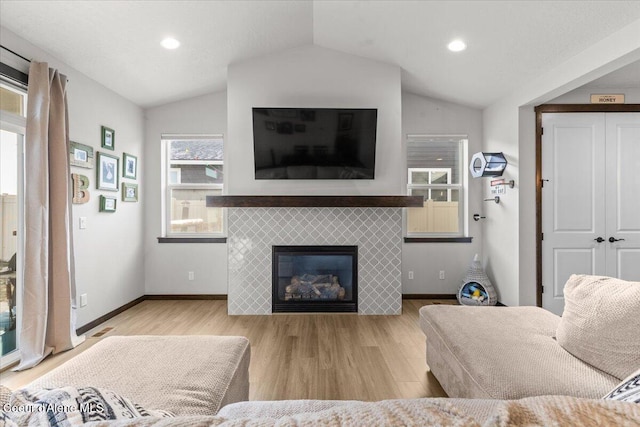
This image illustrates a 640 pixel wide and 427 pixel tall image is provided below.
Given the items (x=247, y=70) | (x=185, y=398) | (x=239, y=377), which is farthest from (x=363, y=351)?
(x=247, y=70)

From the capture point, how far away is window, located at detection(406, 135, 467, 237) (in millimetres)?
4898

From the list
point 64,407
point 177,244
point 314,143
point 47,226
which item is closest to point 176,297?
point 177,244

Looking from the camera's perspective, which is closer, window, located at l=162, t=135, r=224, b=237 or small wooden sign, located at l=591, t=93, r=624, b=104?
small wooden sign, located at l=591, t=93, r=624, b=104

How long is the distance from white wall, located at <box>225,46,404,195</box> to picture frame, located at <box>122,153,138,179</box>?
1307 mm

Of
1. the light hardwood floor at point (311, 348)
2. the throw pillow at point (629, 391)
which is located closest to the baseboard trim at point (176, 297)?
the light hardwood floor at point (311, 348)

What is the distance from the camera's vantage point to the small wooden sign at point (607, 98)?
3826 mm

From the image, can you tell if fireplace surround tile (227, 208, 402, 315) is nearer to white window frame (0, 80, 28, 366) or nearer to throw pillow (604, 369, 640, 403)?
white window frame (0, 80, 28, 366)

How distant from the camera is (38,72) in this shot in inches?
111

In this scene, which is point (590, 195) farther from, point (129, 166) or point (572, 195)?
point (129, 166)

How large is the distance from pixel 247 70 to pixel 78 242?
252cm

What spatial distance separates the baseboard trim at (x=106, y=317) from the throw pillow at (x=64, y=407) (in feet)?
11.1

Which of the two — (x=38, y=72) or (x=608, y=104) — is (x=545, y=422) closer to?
(x=38, y=72)

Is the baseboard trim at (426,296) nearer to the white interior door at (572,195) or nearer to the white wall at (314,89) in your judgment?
the white interior door at (572,195)

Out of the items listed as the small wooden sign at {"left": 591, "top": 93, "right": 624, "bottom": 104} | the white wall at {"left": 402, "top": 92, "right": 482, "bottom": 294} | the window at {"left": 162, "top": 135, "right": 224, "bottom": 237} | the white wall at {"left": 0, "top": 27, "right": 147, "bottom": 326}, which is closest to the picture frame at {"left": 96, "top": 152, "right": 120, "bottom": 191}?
the white wall at {"left": 0, "top": 27, "right": 147, "bottom": 326}
